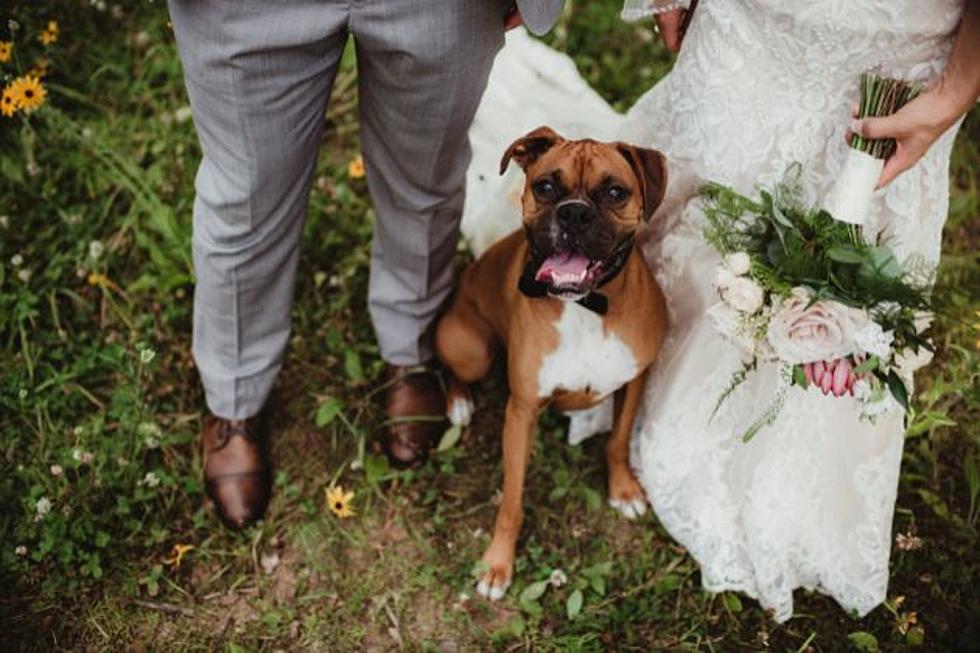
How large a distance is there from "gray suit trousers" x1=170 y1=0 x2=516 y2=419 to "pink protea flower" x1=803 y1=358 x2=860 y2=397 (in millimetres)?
1223

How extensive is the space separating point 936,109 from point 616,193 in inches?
32.6

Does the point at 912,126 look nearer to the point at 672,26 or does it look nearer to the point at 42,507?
the point at 672,26

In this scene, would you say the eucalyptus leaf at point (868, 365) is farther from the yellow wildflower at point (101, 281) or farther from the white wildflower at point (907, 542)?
the yellow wildflower at point (101, 281)

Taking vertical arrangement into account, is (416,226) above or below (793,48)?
below

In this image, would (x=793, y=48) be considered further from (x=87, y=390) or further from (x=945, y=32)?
(x=87, y=390)

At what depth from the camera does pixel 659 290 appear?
2.97 metres

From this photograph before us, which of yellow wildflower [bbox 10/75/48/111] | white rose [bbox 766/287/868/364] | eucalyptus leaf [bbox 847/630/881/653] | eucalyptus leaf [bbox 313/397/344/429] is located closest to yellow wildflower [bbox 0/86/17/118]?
yellow wildflower [bbox 10/75/48/111]

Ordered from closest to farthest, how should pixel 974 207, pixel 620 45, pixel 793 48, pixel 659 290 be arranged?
1. pixel 793 48
2. pixel 659 290
3. pixel 974 207
4. pixel 620 45

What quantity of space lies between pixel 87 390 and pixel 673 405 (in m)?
2.25

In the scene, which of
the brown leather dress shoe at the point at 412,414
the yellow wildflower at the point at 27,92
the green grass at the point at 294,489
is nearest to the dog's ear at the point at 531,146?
the brown leather dress shoe at the point at 412,414

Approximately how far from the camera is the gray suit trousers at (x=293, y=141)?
7.57ft

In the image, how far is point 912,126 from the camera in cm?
226

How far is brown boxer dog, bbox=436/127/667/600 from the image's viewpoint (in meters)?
2.55

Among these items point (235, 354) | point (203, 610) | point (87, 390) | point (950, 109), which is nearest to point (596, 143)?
point (950, 109)
